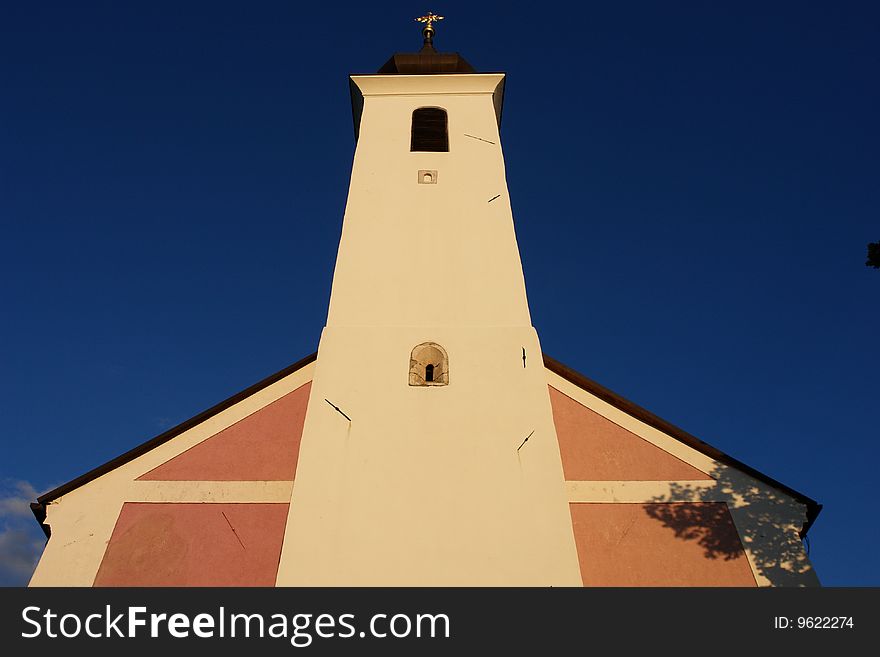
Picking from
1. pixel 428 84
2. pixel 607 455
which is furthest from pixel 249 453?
pixel 428 84

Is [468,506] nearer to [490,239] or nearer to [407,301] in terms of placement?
[407,301]

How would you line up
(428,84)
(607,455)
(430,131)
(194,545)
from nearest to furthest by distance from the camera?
1. (194,545)
2. (607,455)
3. (430,131)
4. (428,84)

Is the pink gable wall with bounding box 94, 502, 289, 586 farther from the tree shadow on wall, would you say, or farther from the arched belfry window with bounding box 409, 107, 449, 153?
the arched belfry window with bounding box 409, 107, 449, 153

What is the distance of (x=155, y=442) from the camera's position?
30.0ft

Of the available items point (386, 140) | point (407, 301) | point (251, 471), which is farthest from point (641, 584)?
point (386, 140)

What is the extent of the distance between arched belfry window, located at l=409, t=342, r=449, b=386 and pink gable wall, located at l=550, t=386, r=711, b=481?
7.60 ft

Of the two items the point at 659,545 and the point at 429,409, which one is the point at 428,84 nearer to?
the point at 429,409

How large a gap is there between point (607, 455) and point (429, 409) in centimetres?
292

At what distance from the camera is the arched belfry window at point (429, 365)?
755 cm

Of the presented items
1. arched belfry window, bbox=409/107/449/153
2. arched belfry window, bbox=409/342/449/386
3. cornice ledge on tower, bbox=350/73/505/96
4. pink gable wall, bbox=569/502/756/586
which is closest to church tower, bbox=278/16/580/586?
arched belfry window, bbox=409/342/449/386

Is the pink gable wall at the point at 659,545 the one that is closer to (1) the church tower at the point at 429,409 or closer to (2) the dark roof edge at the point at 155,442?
(1) the church tower at the point at 429,409

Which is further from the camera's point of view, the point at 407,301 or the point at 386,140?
the point at 386,140
